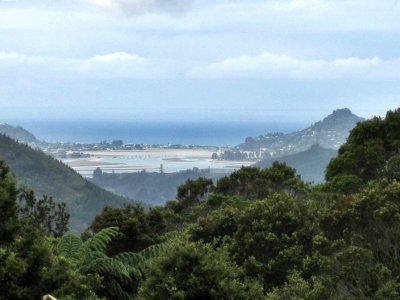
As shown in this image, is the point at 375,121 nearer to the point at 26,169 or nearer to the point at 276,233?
the point at 276,233

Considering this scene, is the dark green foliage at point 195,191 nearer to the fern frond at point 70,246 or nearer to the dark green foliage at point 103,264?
the dark green foliage at point 103,264

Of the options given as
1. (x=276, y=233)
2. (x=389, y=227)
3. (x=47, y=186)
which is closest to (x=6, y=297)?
(x=389, y=227)

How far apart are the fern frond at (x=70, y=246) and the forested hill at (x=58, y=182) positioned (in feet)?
292

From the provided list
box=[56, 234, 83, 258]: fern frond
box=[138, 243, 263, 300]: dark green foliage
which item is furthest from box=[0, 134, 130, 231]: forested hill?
box=[138, 243, 263, 300]: dark green foliage

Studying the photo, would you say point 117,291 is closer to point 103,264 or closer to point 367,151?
point 103,264

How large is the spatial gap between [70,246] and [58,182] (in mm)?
105663

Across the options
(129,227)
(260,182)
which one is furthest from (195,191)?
(129,227)

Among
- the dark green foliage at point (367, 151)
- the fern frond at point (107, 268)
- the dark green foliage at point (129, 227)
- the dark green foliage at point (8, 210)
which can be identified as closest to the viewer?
the dark green foliage at point (8, 210)

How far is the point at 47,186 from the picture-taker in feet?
376

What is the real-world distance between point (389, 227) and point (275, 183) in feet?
52.9

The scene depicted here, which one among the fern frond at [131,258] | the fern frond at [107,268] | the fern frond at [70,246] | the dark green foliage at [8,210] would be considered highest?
the dark green foliage at [8,210]

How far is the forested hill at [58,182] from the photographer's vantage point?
109037mm

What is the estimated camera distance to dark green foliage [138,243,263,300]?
9867mm

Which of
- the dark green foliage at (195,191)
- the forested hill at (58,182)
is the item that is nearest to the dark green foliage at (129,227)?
the dark green foliage at (195,191)
